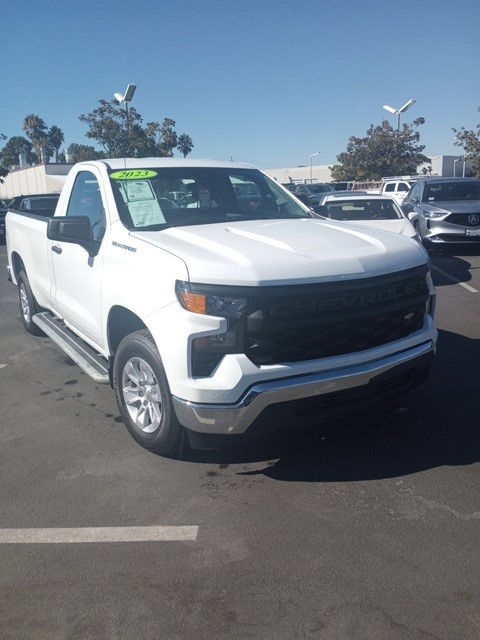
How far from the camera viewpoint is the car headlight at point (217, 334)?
344cm

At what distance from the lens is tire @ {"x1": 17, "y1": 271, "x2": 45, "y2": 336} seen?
7148 mm

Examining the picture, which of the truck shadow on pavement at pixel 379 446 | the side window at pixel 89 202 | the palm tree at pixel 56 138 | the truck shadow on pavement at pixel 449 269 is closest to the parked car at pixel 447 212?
the truck shadow on pavement at pixel 449 269

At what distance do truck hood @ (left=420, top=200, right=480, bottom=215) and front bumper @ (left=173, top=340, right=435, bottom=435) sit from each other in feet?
33.0

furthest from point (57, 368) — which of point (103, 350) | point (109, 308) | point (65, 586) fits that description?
point (65, 586)

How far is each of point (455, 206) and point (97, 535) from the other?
11645 millimetres

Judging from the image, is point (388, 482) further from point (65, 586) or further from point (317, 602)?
point (65, 586)

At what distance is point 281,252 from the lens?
147 inches

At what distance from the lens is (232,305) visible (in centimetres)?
345

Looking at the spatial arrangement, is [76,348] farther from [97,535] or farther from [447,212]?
[447,212]

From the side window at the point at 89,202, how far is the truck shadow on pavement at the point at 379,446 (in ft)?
6.36

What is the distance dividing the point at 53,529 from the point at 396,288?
246 cm

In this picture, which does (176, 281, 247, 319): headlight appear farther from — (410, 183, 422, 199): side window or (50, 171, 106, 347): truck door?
(410, 183, 422, 199): side window

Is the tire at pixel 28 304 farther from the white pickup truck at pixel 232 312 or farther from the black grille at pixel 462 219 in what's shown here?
the black grille at pixel 462 219

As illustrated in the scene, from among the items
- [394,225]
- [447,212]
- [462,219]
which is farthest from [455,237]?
[394,225]
